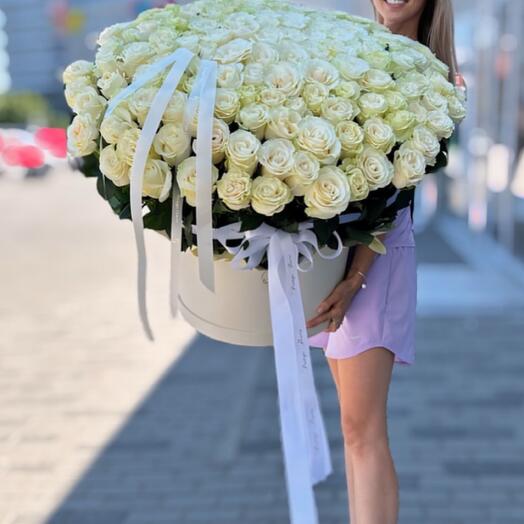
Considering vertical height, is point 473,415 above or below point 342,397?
below

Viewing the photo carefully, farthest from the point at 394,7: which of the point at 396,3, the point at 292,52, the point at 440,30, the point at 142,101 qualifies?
the point at 142,101

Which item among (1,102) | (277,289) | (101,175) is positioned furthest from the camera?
(1,102)

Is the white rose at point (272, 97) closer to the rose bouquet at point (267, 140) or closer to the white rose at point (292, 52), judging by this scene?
the rose bouquet at point (267, 140)

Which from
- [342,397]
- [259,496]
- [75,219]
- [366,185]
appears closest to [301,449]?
[342,397]

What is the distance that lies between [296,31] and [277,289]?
60 centimetres

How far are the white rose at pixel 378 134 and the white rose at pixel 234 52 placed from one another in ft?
1.01

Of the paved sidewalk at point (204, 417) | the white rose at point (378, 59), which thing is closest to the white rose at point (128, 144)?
the white rose at point (378, 59)

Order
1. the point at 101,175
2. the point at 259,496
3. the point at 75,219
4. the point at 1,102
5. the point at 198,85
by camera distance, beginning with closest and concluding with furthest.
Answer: the point at 198,85, the point at 101,175, the point at 259,496, the point at 75,219, the point at 1,102

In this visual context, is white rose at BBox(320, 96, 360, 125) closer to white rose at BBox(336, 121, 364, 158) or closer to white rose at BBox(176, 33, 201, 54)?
white rose at BBox(336, 121, 364, 158)

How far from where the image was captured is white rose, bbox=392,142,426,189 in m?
1.83

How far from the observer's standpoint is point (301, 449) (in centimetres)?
193

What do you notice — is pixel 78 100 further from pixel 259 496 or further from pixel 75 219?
pixel 75 219

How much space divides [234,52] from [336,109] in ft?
0.85

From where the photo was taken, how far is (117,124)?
1.82 meters
